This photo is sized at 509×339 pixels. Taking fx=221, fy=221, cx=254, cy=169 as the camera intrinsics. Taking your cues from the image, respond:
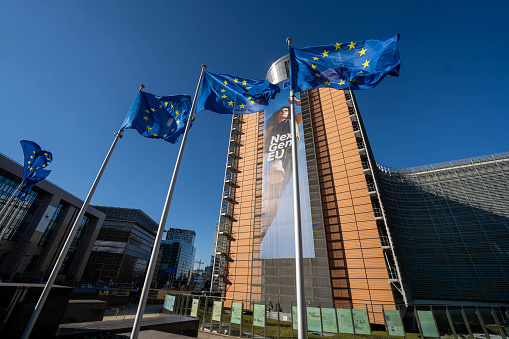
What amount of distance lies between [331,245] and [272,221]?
7912mm

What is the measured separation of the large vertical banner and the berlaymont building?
0.14 metres

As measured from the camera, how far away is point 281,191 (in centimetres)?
3134

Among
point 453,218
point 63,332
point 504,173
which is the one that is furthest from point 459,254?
point 63,332

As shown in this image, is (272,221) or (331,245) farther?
(272,221)

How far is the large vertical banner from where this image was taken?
91.7ft

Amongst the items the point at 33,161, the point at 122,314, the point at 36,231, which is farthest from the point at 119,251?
the point at 33,161

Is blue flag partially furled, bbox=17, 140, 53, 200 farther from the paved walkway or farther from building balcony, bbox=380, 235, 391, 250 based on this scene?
building balcony, bbox=380, 235, 391, 250

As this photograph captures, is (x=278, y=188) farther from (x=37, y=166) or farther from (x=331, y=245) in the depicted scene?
(x=37, y=166)

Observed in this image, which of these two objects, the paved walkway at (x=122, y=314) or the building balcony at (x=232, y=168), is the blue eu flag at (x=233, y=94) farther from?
the building balcony at (x=232, y=168)

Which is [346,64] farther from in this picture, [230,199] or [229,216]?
[230,199]

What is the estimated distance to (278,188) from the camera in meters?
31.8

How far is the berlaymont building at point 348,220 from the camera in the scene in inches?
983

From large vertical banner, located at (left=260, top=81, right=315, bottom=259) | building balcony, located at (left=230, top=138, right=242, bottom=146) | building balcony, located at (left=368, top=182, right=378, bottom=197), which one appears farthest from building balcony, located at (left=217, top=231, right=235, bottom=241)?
building balcony, located at (left=368, top=182, right=378, bottom=197)

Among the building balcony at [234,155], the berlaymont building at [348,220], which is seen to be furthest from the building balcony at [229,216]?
the building balcony at [234,155]
